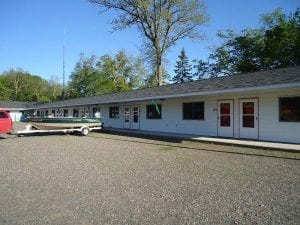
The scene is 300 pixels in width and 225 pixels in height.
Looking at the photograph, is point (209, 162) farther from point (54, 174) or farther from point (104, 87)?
point (104, 87)

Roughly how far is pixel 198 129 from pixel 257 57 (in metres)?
27.6

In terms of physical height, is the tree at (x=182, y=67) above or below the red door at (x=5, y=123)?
above

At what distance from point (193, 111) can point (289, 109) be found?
6.57 metres

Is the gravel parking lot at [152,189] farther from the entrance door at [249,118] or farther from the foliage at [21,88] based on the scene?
the foliage at [21,88]

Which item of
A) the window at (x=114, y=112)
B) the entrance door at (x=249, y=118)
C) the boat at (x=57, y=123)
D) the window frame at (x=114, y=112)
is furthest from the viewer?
the window at (x=114, y=112)

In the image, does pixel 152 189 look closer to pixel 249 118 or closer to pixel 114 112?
pixel 249 118

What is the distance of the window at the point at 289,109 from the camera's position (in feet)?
47.2

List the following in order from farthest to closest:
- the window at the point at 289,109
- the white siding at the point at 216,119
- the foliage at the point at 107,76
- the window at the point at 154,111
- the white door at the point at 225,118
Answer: the foliage at the point at 107,76
the window at the point at 154,111
the white door at the point at 225,118
the white siding at the point at 216,119
the window at the point at 289,109

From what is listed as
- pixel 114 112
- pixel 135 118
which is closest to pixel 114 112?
pixel 114 112

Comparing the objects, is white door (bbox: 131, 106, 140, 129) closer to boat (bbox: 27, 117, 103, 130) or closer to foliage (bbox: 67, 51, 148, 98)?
boat (bbox: 27, 117, 103, 130)

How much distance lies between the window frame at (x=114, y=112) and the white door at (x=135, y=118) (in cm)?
294

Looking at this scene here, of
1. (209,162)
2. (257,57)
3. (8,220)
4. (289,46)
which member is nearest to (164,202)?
(8,220)

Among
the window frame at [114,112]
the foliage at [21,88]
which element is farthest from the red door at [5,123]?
the foliage at [21,88]

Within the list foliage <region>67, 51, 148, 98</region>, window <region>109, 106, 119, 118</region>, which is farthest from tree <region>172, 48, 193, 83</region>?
window <region>109, 106, 119, 118</region>
